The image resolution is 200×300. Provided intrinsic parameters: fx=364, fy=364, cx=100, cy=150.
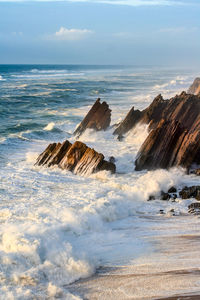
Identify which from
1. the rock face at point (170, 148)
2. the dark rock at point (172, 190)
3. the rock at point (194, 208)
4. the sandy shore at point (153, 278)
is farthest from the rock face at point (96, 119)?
the sandy shore at point (153, 278)

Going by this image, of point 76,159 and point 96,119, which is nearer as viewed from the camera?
point 76,159

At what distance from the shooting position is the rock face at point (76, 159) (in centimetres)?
1357

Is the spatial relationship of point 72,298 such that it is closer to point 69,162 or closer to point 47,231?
point 47,231

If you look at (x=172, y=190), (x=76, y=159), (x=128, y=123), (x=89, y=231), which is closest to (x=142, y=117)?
(x=128, y=123)

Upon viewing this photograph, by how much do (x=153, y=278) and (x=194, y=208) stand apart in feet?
12.2

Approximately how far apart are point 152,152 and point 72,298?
29.0 feet

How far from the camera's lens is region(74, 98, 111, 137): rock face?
22625mm

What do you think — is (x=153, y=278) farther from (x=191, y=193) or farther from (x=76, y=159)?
(x=76, y=159)

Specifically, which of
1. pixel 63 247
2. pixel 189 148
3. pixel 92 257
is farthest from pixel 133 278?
pixel 189 148

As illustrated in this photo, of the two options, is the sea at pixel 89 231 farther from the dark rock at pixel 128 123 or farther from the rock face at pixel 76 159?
the dark rock at pixel 128 123

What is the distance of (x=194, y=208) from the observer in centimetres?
1027

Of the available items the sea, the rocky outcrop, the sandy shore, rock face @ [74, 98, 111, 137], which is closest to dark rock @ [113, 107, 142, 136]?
the rocky outcrop

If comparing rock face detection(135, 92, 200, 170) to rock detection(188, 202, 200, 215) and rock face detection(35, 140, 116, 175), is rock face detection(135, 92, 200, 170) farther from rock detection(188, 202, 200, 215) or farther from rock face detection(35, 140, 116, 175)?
rock detection(188, 202, 200, 215)

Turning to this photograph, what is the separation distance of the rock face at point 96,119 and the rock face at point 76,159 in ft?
24.2
